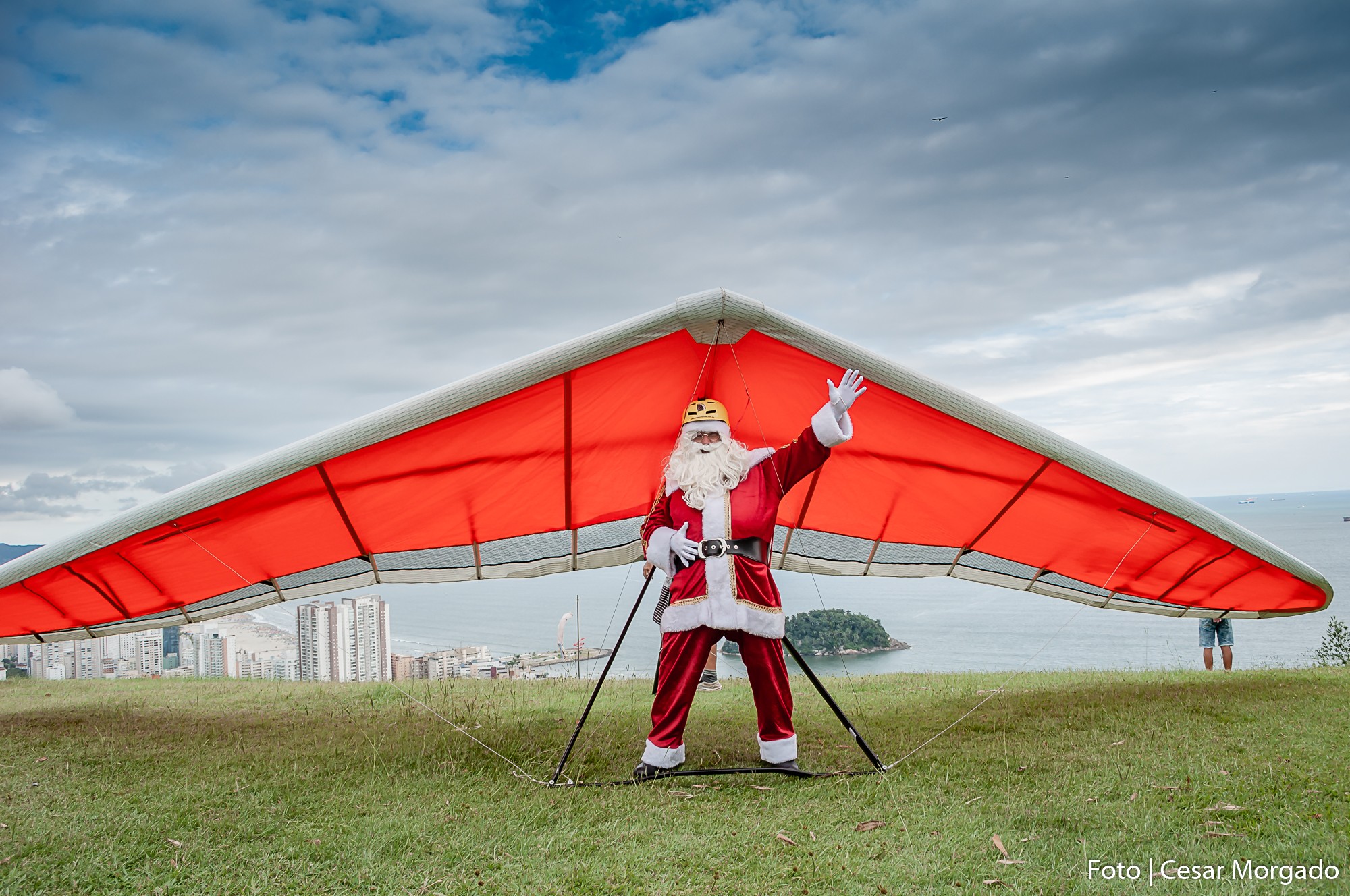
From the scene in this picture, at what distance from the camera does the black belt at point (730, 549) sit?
13.6 feet

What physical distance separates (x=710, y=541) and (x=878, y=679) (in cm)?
433

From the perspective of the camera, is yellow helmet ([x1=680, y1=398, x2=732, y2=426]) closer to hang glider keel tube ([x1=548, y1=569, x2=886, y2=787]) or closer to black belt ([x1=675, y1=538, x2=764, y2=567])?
black belt ([x1=675, y1=538, x2=764, y2=567])

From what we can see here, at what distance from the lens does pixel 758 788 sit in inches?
155

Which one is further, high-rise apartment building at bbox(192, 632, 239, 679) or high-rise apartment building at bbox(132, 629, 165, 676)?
high-rise apartment building at bbox(192, 632, 239, 679)

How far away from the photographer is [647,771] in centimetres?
405

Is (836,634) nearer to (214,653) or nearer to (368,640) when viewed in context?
(368,640)

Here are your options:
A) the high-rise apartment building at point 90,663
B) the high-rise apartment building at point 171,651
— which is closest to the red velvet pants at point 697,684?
the high-rise apartment building at point 90,663

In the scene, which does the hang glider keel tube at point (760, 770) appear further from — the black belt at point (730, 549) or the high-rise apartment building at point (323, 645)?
the high-rise apartment building at point (323, 645)

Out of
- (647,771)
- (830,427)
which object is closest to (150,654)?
(647,771)

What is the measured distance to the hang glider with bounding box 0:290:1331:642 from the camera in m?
3.63

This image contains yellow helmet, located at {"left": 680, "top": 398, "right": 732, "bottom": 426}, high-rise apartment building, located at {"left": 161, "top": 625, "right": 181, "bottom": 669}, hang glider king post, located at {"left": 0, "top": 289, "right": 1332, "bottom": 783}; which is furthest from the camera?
high-rise apartment building, located at {"left": 161, "top": 625, "right": 181, "bottom": 669}

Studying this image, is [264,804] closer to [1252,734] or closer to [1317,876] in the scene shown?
[1317,876]

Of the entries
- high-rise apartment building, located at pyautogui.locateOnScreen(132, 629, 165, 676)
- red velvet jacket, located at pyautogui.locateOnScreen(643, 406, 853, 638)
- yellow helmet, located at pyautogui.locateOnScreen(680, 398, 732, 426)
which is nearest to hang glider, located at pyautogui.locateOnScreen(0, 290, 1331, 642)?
yellow helmet, located at pyautogui.locateOnScreen(680, 398, 732, 426)

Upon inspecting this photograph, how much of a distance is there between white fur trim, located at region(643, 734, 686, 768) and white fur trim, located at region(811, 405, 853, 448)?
1.59m
